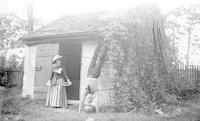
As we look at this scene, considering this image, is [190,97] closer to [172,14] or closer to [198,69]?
[198,69]

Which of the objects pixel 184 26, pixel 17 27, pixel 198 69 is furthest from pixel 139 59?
pixel 17 27

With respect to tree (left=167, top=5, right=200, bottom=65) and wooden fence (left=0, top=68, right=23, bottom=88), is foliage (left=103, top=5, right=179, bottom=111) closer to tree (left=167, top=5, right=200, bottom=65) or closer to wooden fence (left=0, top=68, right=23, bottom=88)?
wooden fence (left=0, top=68, right=23, bottom=88)

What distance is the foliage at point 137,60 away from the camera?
647 cm

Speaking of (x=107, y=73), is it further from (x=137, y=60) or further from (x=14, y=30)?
(x=14, y=30)

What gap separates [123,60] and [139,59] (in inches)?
26.3

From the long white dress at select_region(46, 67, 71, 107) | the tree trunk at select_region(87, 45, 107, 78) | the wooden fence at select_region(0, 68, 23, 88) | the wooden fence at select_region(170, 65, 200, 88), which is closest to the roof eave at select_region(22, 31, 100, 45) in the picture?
the tree trunk at select_region(87, 45, 107, 78)

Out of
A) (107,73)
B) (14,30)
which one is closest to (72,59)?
(107,73)

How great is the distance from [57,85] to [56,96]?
33 cm

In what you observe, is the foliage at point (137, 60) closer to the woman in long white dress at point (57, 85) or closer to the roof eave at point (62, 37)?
the roof eave at point (62, 37)

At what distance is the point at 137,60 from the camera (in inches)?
276

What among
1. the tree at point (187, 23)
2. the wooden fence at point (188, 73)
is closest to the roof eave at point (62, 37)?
the wooden fence at point (188, 73)

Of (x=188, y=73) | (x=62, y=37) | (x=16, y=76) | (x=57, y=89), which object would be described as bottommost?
(x=57, y=89)

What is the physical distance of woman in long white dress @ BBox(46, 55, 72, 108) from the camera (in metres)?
7.21

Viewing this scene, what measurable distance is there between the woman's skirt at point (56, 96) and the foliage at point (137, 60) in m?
1.77
